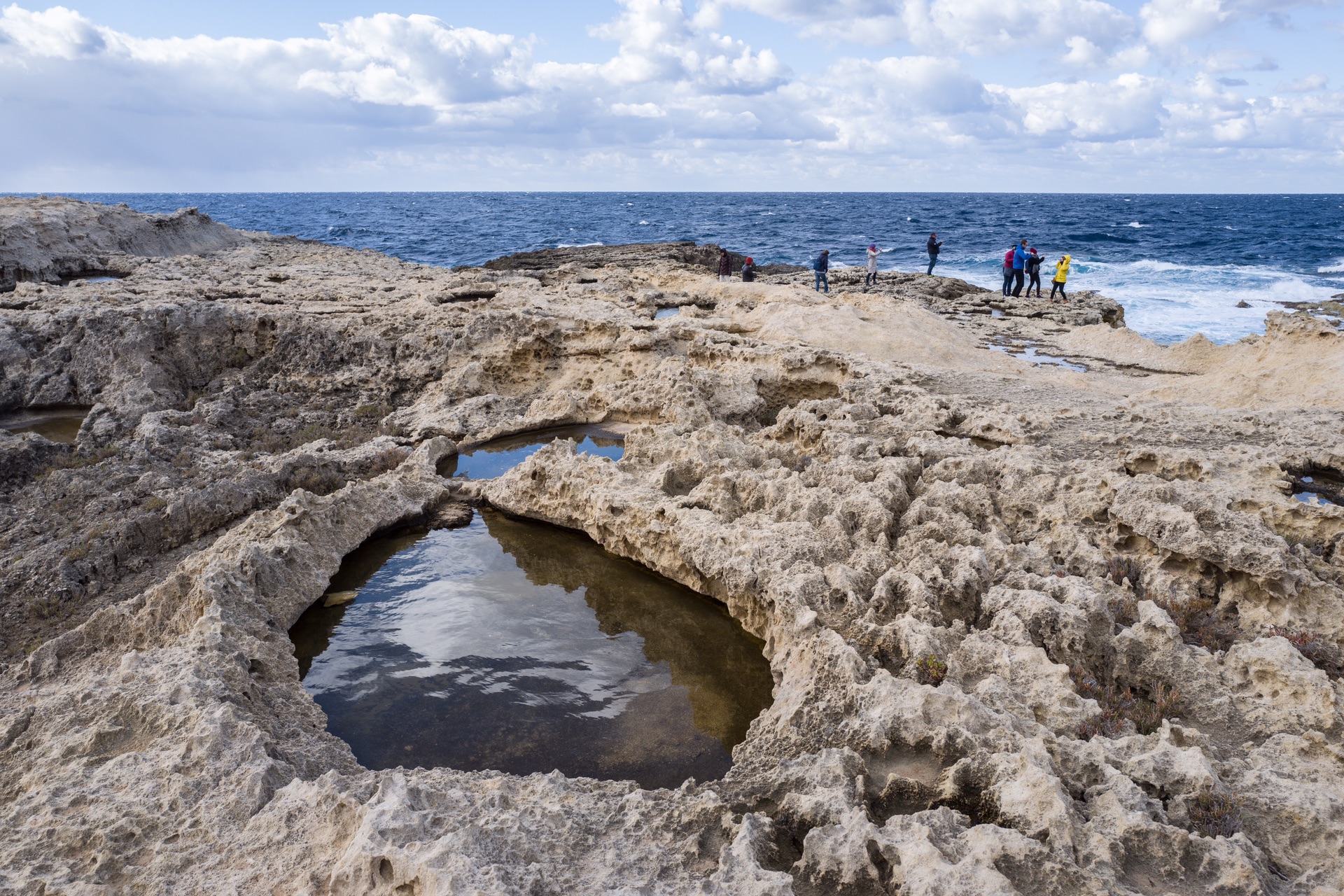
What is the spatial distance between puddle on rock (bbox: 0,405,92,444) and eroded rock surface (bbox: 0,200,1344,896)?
0.19 m

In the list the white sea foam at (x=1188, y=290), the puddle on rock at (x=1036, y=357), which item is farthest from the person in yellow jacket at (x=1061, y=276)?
the puddle on rock at (x=1036, y=357)

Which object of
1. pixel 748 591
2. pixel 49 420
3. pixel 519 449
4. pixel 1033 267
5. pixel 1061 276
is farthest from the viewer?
pixel 1033 267

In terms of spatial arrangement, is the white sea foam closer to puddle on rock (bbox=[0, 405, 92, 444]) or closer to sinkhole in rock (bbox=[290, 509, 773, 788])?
sinkhole in rock (bbox=[290, 509, 773, 788])

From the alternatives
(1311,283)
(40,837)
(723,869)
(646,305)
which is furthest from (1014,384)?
(1311,283)

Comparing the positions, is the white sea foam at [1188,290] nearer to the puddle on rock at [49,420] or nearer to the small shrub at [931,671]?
the small shrub at [931,671]

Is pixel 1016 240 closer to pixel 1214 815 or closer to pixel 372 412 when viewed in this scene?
pixel 372 412

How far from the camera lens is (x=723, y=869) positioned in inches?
134

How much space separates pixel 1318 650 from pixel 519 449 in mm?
8406

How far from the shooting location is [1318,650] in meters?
5.17

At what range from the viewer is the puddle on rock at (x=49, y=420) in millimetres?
11466

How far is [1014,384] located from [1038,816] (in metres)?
8.13

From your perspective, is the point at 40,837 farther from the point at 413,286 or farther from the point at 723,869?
the point at 413,286

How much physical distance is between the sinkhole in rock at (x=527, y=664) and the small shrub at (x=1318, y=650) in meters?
3.56

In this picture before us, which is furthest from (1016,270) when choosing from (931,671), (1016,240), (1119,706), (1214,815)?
(1016,240)
